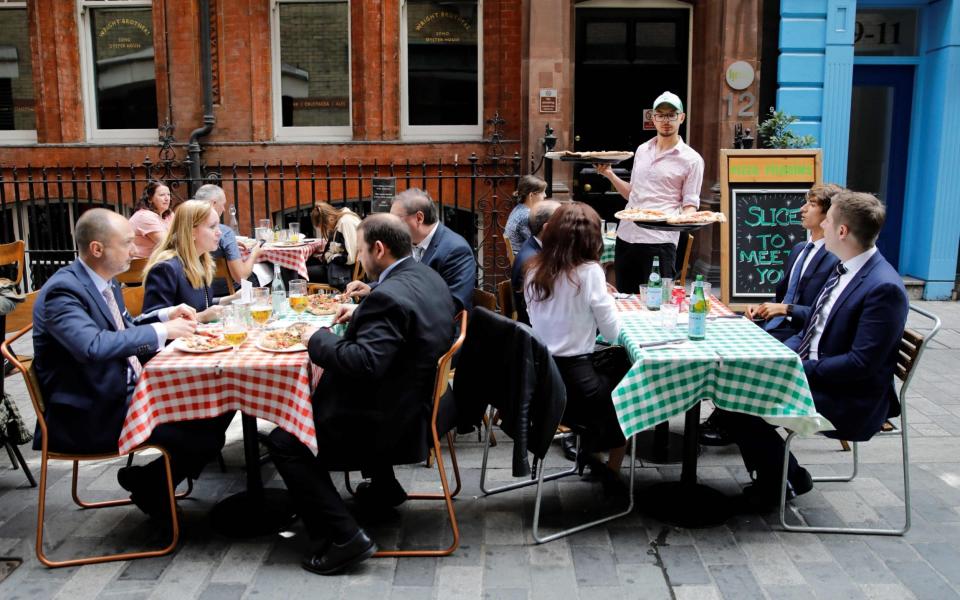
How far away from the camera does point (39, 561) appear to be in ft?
13.1

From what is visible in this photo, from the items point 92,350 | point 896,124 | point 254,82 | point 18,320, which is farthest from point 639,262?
point 254,82

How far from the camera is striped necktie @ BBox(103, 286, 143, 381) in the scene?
4145 millimetres

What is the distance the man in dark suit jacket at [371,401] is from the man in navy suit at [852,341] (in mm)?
1647

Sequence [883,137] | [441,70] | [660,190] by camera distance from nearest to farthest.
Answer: [660,190], [883,137], [441,70]

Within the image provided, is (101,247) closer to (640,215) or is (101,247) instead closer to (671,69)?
(640,215)

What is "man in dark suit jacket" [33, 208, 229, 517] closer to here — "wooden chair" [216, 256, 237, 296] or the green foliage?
"wooden chair" [216, 256, 237, 296]

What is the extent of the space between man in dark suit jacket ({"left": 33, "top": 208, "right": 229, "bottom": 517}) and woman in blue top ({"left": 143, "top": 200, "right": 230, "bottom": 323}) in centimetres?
59

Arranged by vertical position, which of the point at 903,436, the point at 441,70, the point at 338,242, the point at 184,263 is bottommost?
the point at 903,436

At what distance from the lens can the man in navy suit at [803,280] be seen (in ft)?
16.2

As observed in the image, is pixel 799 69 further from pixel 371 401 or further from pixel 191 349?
pixel 191 349

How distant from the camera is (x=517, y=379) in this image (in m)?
3.98

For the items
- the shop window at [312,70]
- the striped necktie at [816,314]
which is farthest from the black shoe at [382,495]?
the shop window at [312,70]

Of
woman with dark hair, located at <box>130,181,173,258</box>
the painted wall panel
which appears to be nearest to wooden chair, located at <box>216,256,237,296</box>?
woman with dark hair, located at <box>130,181,173,258</box>

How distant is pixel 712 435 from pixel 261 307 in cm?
284
